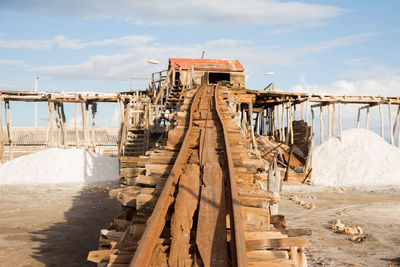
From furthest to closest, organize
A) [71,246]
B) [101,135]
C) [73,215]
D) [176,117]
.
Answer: [101,135] → [73,215] → [176,117] → [71,246]

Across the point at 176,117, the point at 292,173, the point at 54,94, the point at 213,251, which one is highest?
the point at 54,94

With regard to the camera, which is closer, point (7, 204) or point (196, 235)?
point (196, 235)

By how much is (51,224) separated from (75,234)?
4.64 feet

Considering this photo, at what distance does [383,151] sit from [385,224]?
14.9m

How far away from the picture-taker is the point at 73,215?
33.3 ft

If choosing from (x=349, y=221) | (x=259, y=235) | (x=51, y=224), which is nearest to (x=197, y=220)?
(x=259, y=235)

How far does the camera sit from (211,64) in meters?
29.0

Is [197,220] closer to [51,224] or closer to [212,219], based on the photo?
[212,219]

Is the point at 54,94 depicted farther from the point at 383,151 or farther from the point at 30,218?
the point at 383,151

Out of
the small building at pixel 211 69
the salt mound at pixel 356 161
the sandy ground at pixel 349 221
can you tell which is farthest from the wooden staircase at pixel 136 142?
the salt mound at pixel 356 161

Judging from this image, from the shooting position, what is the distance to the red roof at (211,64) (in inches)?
1103

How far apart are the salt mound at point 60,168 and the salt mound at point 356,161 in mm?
12229

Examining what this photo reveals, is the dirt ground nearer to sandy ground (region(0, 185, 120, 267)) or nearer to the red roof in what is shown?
sandy ground (region(0, 185, 120, 267))

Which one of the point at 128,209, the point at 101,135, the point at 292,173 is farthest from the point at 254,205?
the point at 101,135
